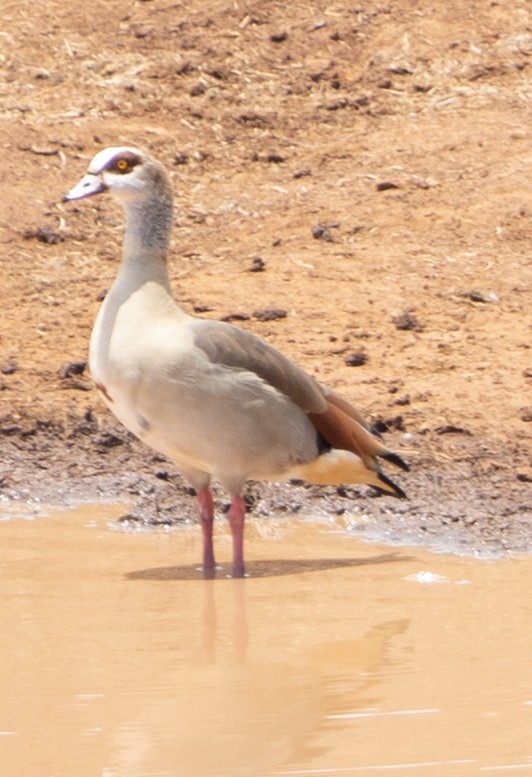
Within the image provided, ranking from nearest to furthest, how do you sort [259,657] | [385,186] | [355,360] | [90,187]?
[259,657] < [90,187] < [355,360] < [385,186]

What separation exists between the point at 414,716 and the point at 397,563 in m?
1.91

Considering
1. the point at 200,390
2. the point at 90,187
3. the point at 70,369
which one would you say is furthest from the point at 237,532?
the point at 70,369

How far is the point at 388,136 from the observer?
442 inches

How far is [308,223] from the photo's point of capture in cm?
1026

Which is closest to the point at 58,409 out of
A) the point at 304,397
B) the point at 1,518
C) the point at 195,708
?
the point at 1,518

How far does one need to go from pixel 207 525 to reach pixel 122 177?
1.39 m

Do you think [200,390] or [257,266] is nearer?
[200,390]

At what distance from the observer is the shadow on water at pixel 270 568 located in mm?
6543

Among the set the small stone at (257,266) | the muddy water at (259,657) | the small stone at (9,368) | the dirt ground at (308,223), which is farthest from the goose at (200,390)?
the small stone at (257,266)

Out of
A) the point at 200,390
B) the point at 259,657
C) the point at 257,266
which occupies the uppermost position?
the point at 257,266

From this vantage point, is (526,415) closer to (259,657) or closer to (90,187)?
(90,187)

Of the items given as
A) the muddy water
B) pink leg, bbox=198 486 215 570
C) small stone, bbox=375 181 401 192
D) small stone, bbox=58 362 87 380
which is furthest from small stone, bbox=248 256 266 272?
pink leg, bbox=198 486 215 570

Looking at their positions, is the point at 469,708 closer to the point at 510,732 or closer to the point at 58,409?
the point at 510,732

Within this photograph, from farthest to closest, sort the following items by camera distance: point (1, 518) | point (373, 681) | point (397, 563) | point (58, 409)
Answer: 1. point (58, 409)
2. point (1, 518)
3. point (397, 563)
4. point (373, 681)
